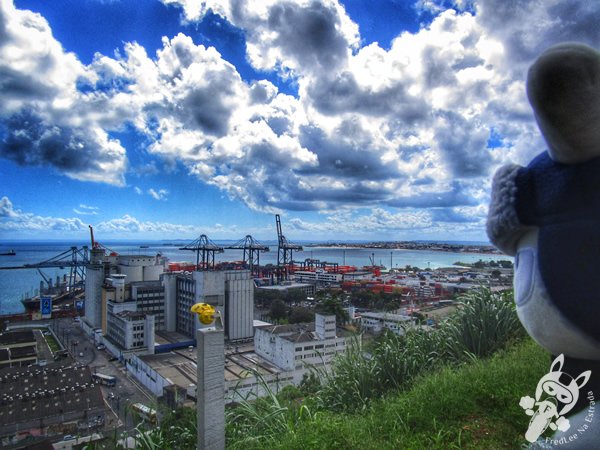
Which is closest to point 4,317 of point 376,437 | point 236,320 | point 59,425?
point 236,320

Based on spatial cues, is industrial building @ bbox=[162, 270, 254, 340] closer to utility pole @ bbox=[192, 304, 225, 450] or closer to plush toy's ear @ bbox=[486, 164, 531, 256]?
utility pole @ bbox=[192, 304, 225, 450]

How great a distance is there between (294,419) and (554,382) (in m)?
1.70

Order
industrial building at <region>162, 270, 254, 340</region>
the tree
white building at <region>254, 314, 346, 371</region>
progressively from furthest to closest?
the tree, industrial building at <region>162, 270, 254, 340</region>, white building at <region>254, 314, 346, 371</region>

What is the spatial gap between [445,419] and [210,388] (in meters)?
1.19

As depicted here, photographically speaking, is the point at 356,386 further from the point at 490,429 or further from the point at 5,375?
the point at 5,375

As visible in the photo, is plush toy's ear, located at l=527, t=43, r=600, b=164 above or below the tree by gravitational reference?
above

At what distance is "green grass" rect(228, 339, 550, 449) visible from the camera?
177cm

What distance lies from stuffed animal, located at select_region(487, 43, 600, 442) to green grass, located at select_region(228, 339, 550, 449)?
854 mm

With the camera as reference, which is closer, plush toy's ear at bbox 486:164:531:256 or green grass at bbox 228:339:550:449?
plush toy's ear at bbox 486:164:531:256

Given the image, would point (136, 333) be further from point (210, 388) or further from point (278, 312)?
point (210, 388)

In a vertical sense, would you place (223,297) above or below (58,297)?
above

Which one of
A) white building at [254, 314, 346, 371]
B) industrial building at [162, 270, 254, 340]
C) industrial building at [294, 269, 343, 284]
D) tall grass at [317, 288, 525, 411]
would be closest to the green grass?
tall grass at [317, 288, 525, 411]

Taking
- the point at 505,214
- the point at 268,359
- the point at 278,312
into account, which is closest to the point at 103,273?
the point at 278,312

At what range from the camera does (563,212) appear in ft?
3.30
